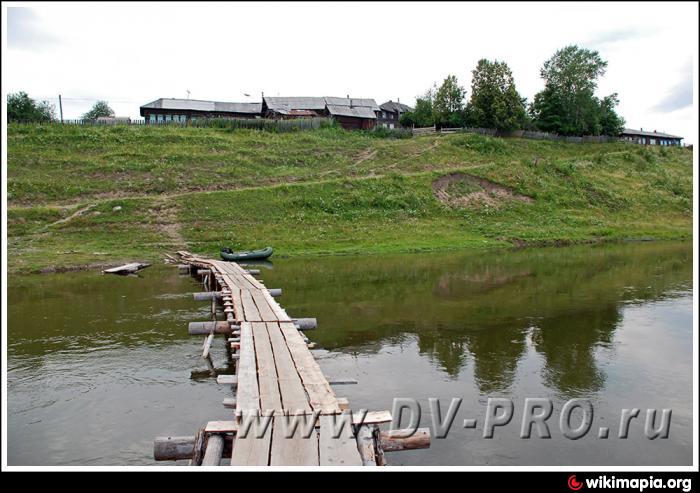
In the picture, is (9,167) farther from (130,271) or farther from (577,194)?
(577,194)

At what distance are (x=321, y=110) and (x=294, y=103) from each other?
4.05 meters

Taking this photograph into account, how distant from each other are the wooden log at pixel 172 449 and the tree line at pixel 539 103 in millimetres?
72310

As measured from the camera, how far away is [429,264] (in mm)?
33031

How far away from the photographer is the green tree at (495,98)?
245ft

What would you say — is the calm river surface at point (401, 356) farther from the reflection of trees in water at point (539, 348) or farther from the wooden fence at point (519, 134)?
the wooden fence at point (519, 134)

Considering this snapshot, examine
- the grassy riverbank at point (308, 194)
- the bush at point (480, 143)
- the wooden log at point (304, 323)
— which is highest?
the bush at point (480, 143)

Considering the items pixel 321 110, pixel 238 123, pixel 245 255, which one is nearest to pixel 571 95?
pixel 321 110

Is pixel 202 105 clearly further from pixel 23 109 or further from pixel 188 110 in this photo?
pixel 23 109

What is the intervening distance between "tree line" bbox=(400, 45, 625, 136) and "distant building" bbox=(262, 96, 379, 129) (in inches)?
286

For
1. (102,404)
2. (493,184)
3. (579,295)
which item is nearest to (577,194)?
(493,184)

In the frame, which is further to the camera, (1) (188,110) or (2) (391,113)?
(2) (391,113)

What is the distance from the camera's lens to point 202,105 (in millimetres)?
81750

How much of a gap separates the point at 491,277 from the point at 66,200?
105 feet

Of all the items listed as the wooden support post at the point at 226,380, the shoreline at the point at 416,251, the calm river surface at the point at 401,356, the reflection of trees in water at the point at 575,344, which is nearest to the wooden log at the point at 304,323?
the calm river surface at the point at 401,356
